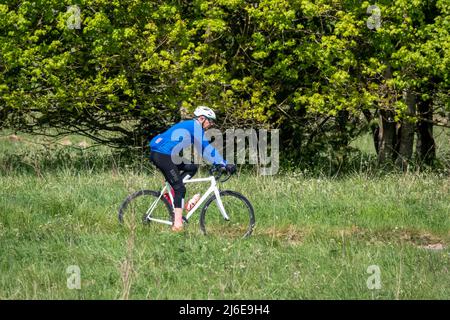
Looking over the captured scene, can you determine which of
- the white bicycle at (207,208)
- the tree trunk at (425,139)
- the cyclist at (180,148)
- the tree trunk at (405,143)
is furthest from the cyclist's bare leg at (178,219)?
the tree trunk at (425,139)

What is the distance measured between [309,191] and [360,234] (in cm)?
224

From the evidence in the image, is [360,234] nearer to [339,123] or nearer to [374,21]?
[374,21]

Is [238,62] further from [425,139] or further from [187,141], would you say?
[187,141]

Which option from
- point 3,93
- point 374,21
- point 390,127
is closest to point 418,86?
point 374,21

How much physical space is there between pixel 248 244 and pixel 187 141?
154cm

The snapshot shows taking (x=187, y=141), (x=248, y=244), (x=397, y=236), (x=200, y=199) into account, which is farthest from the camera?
(x=397, y=236)

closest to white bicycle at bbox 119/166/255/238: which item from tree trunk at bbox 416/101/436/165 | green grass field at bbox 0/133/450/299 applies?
green grass field at bbox 0/133/450/299

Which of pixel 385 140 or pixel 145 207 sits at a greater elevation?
→ pixel 385 140

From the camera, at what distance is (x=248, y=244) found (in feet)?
32.9

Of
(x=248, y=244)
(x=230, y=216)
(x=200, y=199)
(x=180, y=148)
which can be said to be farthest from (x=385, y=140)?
(x=248, y=244)

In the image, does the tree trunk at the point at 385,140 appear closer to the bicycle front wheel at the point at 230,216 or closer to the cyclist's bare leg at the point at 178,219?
the bicycle front wheel at the point at 230,216

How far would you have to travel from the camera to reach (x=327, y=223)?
38.0 ft

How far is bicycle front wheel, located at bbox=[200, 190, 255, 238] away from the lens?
35.5 ft

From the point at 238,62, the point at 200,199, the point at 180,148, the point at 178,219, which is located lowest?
the point at 178,219
